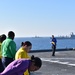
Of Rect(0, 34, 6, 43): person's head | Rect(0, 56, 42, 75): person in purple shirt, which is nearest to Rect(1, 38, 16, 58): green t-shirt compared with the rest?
Rect(0, 34, 6, 43): person's head

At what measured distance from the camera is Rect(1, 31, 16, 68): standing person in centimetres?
1109

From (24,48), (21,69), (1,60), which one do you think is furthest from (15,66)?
(1,60)

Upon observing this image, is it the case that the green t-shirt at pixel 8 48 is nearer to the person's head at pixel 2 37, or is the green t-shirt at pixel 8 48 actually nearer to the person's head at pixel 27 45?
the person's head at pixel 2 37

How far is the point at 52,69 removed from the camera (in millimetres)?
18828

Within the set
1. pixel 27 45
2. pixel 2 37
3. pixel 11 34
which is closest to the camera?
pixel 27 45

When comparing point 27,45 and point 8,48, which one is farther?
point 8,48

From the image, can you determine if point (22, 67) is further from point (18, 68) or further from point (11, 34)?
point (11, 34)

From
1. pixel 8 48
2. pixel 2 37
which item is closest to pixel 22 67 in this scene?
pixel 8 48

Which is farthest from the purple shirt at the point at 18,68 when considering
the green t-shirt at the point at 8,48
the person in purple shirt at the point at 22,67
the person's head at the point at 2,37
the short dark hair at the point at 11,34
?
the person's head at the point at 2,37

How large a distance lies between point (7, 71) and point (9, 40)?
15.5ft

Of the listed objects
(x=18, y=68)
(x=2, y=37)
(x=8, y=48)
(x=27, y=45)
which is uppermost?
(x=2, y=37)

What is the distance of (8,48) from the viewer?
36.8 ft

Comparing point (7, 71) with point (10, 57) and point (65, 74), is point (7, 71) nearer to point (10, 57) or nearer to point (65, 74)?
point (10, 57)

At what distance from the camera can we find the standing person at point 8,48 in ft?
36.4
